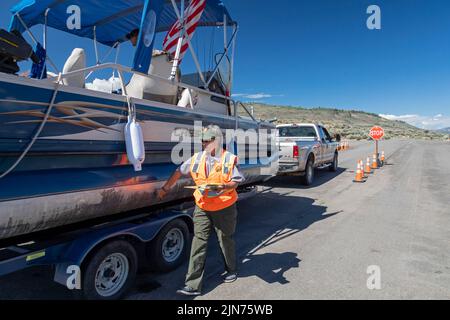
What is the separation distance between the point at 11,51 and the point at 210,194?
217cm

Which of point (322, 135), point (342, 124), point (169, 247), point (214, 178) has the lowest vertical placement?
point (169, 247)

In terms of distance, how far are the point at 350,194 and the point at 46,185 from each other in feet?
25.3

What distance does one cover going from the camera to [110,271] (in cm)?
316

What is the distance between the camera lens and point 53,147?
2.64 meters

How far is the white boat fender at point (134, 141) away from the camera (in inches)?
126

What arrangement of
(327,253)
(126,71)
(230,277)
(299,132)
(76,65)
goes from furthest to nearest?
(299,132) → (327,253) → (230,277) → (126,71) → (76,65)

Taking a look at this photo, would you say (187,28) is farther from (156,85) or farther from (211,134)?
(211,134)

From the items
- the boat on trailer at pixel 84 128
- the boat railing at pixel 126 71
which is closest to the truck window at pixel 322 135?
the boat railing at pixel 126 71

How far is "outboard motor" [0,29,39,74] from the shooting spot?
2533 mm

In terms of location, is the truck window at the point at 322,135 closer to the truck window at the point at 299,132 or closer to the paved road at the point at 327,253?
the truck window at the point at 299,132

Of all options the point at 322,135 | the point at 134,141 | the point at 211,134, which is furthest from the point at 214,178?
the point at 322,135

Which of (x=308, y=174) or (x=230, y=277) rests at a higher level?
(x=308, y=174)

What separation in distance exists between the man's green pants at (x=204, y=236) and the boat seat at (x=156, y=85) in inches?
61.4
